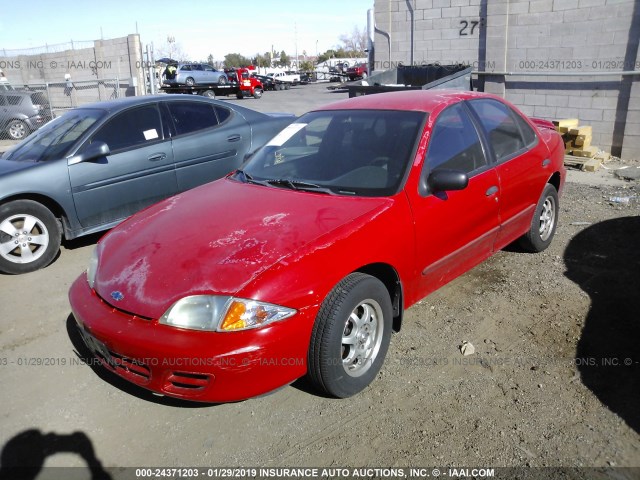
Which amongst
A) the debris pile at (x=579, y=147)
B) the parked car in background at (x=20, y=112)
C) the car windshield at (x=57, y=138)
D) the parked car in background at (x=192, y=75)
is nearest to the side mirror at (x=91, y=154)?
the car windshield at (x=57, y=138)

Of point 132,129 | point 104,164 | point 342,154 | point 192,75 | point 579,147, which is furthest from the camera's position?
point 192,75

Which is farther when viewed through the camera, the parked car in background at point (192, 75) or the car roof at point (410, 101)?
the parked car in background at point (192, 75)

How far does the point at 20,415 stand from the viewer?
293 centimetres

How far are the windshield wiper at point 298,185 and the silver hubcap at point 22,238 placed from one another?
2663 millimetres

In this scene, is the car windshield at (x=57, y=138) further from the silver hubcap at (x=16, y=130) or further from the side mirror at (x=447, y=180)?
the silver hubcap at (x=16, y=130)

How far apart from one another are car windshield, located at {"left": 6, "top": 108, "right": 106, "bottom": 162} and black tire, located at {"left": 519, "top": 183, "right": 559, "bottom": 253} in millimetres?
4449

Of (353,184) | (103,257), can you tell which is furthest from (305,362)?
(103,257)

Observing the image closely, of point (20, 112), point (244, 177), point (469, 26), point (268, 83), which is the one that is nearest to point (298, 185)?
point (244, 177)

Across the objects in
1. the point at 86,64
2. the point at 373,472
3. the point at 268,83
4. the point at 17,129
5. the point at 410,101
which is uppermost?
the point at 86,64

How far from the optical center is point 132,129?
18.2 ft

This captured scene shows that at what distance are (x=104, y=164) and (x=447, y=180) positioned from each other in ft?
11.9

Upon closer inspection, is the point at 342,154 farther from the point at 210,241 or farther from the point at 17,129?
the point at 17,129

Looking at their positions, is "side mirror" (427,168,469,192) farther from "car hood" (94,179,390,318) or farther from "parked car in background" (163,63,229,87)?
"parked car in background" (163,63,229,87)

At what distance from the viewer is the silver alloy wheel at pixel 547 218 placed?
4863 mm
